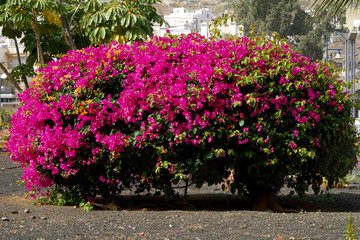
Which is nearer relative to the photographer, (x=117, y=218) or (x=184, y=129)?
(x=117, y=218)

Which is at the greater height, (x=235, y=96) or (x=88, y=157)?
(x=235, y=96)

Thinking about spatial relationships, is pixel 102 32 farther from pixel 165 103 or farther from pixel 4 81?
pixel 4 81

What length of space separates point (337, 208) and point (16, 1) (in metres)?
6.52

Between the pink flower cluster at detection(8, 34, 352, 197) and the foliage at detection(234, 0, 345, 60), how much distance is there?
5388 cm

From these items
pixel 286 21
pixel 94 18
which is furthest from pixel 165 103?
pixel 286 21

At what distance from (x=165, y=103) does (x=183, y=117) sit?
274 mm

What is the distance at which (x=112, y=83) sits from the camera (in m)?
7.09

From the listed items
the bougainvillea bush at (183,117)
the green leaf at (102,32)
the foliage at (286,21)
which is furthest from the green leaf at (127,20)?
the foliage at (286,21)

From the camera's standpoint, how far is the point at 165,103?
6.71 metres

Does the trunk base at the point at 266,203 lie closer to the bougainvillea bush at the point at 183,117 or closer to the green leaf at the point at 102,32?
the bougainvillea bush at the point at 183,117

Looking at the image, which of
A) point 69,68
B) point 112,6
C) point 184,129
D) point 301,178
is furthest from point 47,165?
point 112,6

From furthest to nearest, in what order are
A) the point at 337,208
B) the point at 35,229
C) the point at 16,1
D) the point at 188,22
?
1. the point at 188,22
2. the point at 16,1
3. the point at 337,208
4. the point at 35,229

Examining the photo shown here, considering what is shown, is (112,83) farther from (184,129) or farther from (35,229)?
(35,229)

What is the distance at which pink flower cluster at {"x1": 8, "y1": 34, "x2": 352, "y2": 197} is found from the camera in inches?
263
